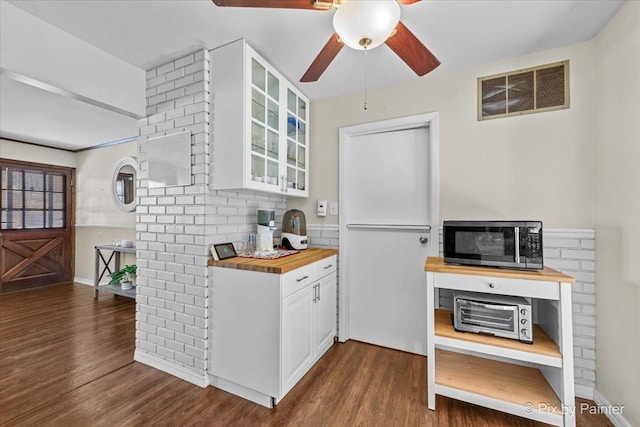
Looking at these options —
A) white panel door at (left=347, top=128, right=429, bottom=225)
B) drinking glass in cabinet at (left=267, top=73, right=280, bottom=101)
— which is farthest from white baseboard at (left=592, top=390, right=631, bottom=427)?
drinking glass in cabinet at (left=267, top=73, right=280, bottom=101)

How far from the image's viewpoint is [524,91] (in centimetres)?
199

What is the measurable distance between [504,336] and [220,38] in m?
2.64

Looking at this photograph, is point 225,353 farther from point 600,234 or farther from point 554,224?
point 600,234

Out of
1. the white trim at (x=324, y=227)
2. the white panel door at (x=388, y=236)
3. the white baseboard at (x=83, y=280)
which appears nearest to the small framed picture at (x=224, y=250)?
the white trim at (x=324, y=227)

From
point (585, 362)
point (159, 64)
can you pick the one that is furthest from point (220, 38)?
point (585, 362)

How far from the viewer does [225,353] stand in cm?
186

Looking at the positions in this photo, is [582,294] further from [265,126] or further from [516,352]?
[265,126]

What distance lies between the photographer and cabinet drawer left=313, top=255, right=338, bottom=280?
2.21m

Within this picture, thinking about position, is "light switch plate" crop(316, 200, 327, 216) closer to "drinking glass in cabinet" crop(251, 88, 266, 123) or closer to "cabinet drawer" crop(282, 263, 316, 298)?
"cabinet drawer" crop(282, 263, 316, 298)

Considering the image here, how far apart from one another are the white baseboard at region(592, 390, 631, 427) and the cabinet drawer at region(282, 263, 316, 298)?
6.38 feet

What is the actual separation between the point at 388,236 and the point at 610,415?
1720mm

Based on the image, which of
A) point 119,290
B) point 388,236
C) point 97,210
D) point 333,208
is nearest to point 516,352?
point 388,236

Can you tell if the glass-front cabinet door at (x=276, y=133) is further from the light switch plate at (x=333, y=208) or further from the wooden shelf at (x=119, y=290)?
the wooden shelf at (x=119, y=290)

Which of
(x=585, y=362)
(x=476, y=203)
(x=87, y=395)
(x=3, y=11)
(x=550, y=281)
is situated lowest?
(x=87, y=395)
